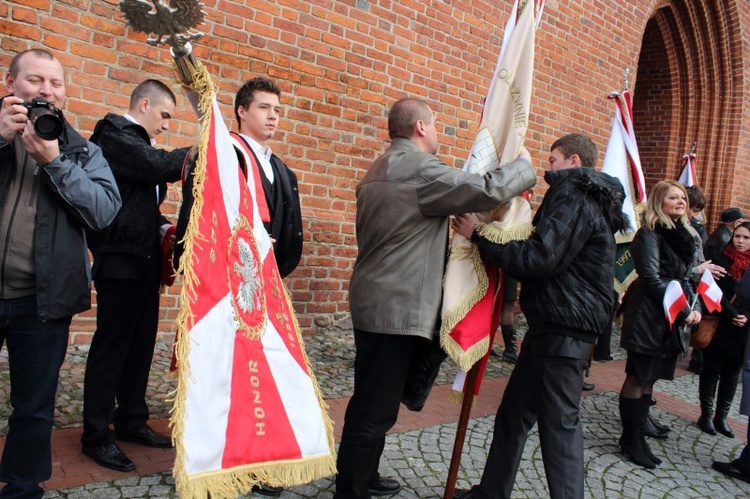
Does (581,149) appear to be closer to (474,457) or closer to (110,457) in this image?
(474,457)

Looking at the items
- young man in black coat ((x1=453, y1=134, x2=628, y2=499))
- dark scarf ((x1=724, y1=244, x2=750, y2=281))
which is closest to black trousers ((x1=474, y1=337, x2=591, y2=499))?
young man in black coat ((x1=453, y1=134, x2=628, y2=499))

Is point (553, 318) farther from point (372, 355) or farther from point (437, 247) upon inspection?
point (372, 355)

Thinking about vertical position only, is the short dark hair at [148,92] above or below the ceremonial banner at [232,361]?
above

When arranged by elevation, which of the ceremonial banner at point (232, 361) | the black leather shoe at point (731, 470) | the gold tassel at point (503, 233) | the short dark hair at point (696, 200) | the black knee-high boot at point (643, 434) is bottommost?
the black leather shoe at point (731, 470)

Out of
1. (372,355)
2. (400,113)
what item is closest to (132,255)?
(372,355)

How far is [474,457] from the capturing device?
3531 millimetres

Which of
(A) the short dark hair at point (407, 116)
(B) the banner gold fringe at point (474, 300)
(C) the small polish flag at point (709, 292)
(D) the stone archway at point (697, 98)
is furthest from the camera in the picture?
(D) the stone archway at point (697, 98)

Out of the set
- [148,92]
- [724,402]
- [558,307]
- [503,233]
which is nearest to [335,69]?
[148,92]

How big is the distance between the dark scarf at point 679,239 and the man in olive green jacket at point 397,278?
1.91m

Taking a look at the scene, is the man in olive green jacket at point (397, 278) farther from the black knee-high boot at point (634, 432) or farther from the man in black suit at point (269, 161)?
the black knee-high boot at point (634, 432)

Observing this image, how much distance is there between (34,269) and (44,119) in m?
0.59

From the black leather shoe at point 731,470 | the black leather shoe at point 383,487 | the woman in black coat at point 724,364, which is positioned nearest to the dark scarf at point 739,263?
the woman in black coat at point 724,364

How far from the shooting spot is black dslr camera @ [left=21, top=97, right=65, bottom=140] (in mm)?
1987

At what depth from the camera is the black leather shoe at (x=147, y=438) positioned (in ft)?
10.3
